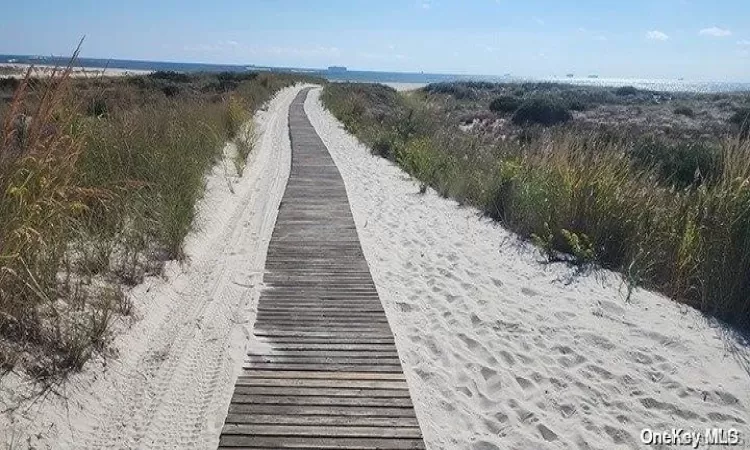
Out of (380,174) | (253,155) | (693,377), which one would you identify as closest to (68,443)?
(693,377)

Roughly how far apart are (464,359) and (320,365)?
42.8 inches

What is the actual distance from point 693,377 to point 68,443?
399 centimetres

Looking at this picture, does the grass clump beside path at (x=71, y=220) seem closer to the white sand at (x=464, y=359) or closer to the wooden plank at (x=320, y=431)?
the white sand at (x=464, y=359)

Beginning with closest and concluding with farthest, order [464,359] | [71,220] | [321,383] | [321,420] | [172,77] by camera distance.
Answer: [321,420]
[321,383]
[464,359]
[71,220]
[172,77]

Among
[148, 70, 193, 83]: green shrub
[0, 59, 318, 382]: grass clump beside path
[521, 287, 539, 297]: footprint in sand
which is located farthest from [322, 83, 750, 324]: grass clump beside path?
[148, 70, 193, 83]: green shrub

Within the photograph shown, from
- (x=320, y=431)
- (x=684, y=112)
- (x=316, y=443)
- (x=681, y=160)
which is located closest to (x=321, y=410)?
(x=320, y=431)

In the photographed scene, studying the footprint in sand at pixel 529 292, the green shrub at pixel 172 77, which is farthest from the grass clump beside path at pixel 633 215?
the green shrub at pixel 172 77

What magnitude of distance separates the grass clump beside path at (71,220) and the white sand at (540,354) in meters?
2.19

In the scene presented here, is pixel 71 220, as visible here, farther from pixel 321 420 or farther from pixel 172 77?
pixel 172 77

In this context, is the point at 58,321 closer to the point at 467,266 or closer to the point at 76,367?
the point at 76,367

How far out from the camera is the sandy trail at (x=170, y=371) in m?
3.00

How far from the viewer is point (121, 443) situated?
119 inches

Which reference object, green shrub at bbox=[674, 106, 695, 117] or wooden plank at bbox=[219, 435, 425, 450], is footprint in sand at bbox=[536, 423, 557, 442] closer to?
wooden plank at bbox=[219, 435, 425, 450]

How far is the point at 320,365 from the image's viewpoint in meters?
3.95
